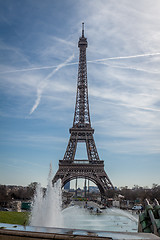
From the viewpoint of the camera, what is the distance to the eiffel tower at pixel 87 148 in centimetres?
5691

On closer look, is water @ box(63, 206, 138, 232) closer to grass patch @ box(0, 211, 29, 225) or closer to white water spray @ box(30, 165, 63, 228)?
white water spray @ box(30, 165, 63, 228)

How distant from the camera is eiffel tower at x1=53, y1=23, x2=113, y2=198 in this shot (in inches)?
2240

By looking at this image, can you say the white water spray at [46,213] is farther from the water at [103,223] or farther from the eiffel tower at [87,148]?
the eiffel tower at [87,148]

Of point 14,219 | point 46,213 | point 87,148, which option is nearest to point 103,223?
point 46,213

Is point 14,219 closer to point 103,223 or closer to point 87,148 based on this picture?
point 103,223

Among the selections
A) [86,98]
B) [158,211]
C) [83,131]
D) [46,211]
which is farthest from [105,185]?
[158,211]

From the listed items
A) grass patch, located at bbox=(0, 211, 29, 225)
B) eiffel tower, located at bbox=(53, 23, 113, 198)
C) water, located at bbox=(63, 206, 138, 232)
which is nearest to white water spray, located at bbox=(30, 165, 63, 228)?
grass patch, located at bbox=(0, 211, 29, 225)

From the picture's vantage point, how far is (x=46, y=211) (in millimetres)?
15000

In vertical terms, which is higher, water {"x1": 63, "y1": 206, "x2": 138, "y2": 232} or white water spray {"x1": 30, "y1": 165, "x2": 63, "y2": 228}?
white water spray {"x1": 30, "y1": 165, "x2": 63, "y2": 228}

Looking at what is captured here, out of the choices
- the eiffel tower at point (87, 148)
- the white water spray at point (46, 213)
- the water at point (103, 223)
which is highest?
the eiffel tower at point (87, 148)

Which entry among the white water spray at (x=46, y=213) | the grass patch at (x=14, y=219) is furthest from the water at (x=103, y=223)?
the grass patch at (x=14, y=219)

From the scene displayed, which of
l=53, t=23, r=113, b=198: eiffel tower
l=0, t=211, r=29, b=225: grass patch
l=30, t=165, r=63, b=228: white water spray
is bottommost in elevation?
l=0, t=211, r=29, b=225: grass patch

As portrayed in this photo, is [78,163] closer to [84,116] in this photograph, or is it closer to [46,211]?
[84,116]

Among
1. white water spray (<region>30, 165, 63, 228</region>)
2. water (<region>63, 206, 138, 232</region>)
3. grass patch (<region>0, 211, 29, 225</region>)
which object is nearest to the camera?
white water spray (<region>30, 165, 63, 228</region>)
